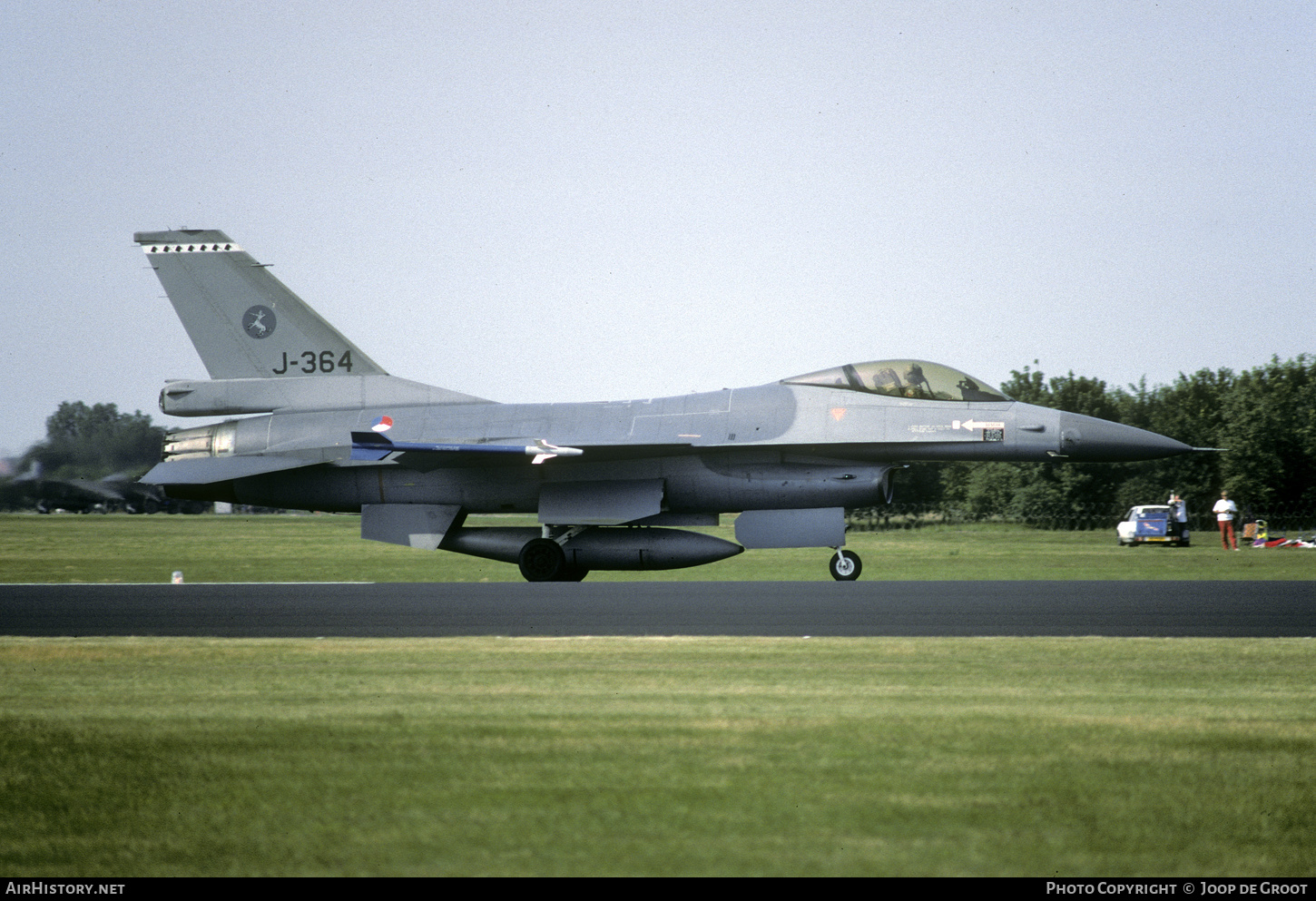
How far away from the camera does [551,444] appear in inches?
705

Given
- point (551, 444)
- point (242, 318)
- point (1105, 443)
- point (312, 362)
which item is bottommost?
point (1105, 443)

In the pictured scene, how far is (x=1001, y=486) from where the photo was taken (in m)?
47.8

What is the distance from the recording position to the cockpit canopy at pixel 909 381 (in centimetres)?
1727

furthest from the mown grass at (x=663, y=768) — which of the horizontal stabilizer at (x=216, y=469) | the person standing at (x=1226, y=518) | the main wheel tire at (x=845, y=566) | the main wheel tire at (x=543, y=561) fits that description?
the person standing at (x=1226, y=518)

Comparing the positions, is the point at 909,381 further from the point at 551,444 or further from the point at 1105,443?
the point at 551,444

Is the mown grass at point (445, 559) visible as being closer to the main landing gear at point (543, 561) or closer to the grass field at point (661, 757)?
the main landing gear at point (543, 561)

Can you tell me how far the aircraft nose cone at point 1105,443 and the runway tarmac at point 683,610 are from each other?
2555 mm

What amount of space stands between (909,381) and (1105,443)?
2935 millimetres

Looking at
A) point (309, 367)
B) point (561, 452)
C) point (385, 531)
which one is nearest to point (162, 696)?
point (561, 452)

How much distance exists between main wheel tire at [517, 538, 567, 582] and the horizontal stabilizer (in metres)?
3.74

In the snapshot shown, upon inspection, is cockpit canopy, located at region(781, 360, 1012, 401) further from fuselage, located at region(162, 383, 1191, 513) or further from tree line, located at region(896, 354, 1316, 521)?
tree line, located at region(896, 354, 1316, 521)

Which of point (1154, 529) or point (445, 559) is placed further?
point (1154, 529)

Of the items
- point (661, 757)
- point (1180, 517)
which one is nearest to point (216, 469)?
point (661, 757)

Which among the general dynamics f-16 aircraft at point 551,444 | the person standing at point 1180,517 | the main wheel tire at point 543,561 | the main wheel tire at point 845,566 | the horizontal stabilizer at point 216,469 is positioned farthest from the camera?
the person standing at point 1180,517
